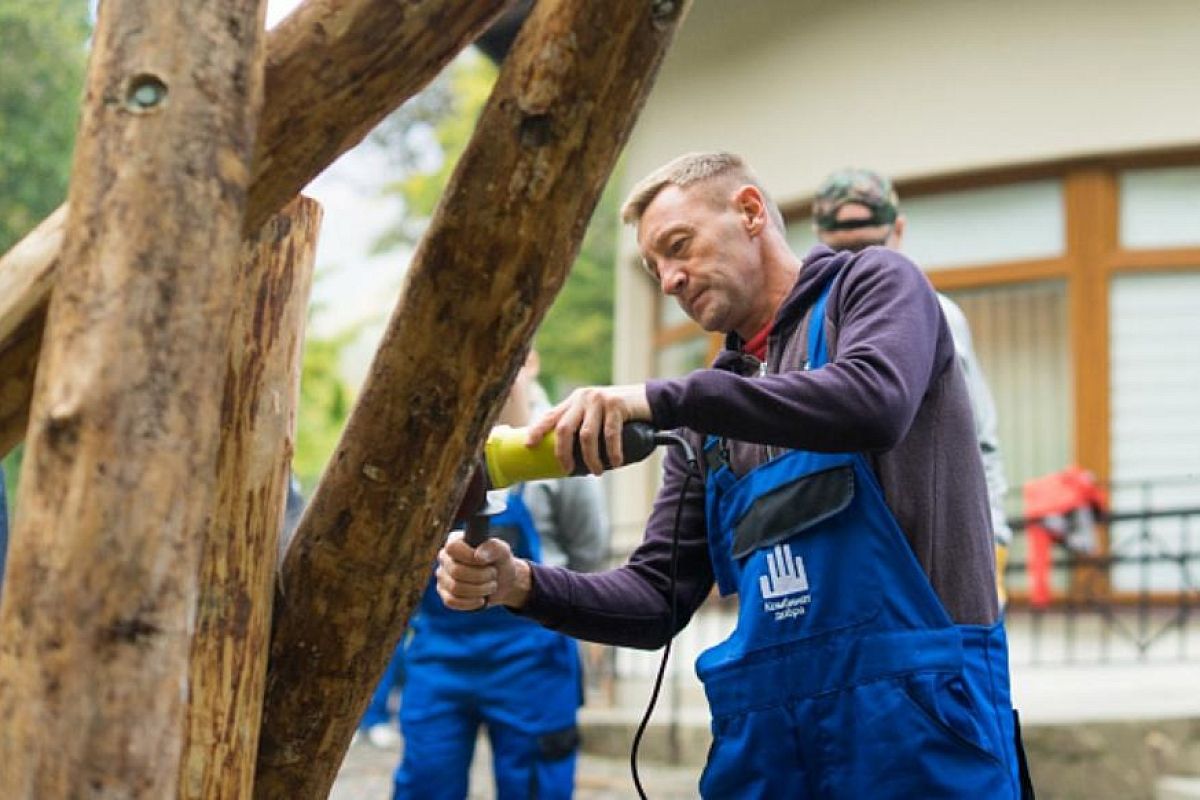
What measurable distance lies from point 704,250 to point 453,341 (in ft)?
2.30

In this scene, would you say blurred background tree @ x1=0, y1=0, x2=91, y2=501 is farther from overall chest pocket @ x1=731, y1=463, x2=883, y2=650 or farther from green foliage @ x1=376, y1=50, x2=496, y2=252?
overall chest pocket @ x1=731, y1=463, x2=883, y2=650

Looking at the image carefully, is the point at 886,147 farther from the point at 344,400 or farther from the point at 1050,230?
the point at 344,400

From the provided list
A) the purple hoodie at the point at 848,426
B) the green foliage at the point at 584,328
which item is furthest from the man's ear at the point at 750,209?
the green foliage at the point at 584,328

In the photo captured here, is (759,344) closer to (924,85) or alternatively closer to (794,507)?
(794,507)

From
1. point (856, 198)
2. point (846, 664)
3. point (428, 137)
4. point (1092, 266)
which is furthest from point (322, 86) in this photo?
point (428, 137)

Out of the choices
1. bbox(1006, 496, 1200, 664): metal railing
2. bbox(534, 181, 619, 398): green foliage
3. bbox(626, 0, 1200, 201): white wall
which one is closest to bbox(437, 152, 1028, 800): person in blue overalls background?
bbox(1006, 496, 1200, 664): metal railing

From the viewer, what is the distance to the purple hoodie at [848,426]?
2.89 meters

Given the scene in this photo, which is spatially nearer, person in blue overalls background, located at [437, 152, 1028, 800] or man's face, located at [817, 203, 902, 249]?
person in blue overalls background, located at [437, 152, 1028, 800]

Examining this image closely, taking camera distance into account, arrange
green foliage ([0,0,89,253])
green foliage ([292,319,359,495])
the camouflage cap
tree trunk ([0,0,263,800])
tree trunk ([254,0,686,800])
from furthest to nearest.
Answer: green foliage ([292,319,359,495]), green foliage ([0,0,89,253]), the camouflage cap, tree trunk ([254,0,686,800]), tree trunk ([0,0,263,800])

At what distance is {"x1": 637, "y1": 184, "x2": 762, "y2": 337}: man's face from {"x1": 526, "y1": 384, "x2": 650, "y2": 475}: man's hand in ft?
1.87

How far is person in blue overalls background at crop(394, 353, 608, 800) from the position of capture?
597 cm

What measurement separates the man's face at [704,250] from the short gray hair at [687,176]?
0.01 meters

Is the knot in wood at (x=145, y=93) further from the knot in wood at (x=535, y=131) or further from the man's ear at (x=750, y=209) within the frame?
the man's ear at (x=750, y=209)

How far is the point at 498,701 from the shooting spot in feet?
19.6
